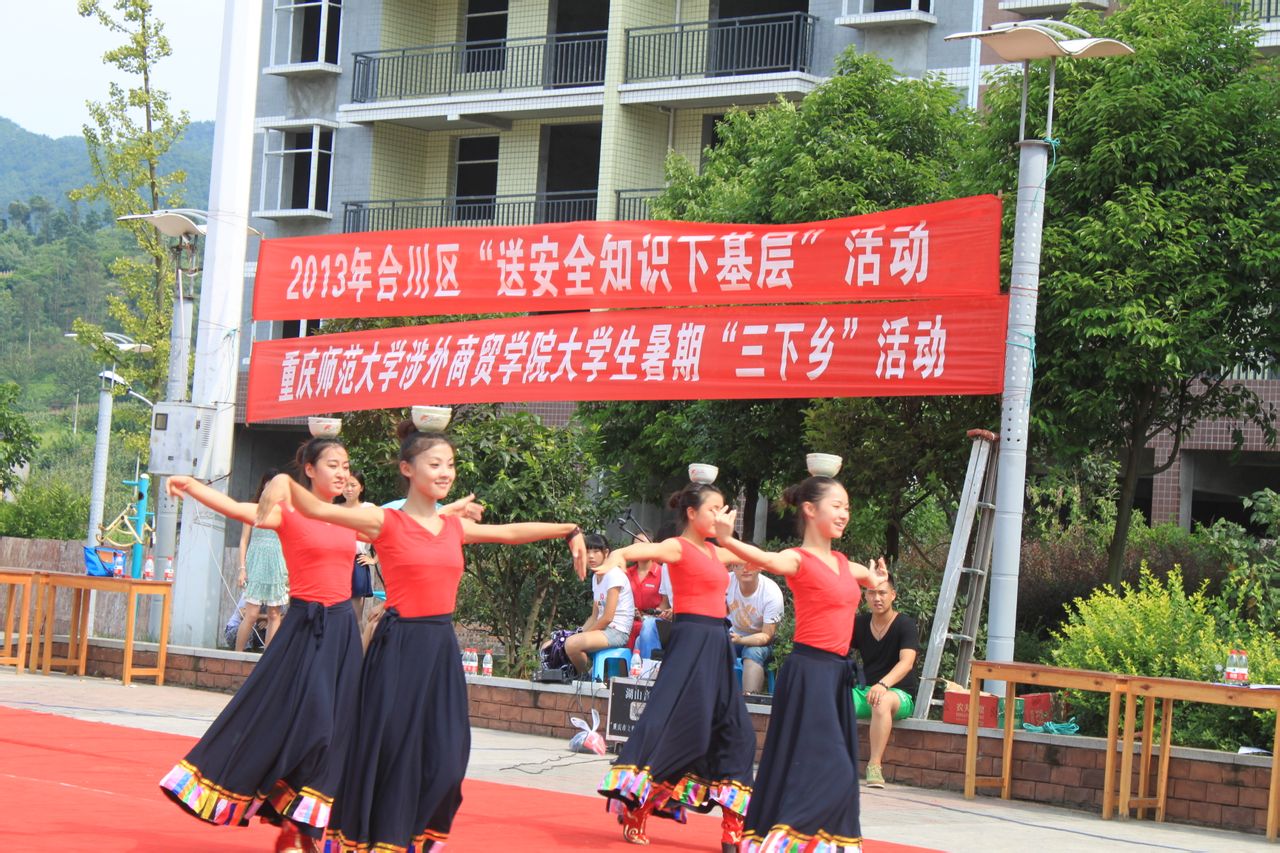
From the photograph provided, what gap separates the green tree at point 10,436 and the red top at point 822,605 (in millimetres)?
32458

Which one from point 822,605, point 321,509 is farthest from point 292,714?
point 822,605

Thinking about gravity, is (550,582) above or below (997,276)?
below

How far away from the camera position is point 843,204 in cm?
1823

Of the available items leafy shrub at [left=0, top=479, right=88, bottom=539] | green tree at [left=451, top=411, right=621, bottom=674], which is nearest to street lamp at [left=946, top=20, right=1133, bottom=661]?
green tree at [left=451, top=411, right=621, bottom=674]

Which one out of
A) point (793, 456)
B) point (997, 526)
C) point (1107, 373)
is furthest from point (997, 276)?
point (793, 456)

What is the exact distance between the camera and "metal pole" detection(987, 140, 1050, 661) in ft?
37.7

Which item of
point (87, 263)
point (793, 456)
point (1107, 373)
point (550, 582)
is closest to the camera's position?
point (1107, 373)

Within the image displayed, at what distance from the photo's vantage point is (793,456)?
19.3 meters

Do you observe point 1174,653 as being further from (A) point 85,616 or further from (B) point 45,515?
(B) point 45,515

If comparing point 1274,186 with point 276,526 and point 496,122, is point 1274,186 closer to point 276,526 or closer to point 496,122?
point 276,526

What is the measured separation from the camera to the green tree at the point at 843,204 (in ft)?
53.4

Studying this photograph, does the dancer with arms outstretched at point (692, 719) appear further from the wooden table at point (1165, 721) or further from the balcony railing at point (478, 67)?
the balcony railing at point (478, 67)

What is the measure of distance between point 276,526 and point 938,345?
19.6 feet

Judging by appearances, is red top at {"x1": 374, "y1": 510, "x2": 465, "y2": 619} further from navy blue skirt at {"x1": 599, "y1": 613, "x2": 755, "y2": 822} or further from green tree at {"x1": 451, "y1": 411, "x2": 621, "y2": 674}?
green tree at {"x1": 451, "y1": 411, "x2": 621, "y2": 674}
